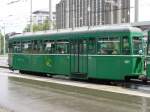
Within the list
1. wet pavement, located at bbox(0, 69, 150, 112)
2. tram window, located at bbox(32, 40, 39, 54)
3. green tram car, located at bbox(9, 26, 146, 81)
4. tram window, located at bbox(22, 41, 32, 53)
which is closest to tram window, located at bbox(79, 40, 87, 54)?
green tram car, located at bbox(9, 26, 146, 81)

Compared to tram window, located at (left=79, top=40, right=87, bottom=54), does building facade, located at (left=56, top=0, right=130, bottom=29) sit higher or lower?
higher

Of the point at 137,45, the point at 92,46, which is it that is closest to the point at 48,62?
the point at 92,46

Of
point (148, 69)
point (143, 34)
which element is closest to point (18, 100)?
point (148, 69)

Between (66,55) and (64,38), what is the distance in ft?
3.68

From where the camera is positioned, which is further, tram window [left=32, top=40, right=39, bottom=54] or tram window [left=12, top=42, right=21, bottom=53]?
tram window [left=12, top=42, right=21, bottom=53]

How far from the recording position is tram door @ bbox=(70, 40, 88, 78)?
22647mm

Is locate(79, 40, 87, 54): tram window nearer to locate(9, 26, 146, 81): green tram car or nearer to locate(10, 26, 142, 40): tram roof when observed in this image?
locate(9, 26, 146, 81): green tram car

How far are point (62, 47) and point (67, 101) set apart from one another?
415 inches

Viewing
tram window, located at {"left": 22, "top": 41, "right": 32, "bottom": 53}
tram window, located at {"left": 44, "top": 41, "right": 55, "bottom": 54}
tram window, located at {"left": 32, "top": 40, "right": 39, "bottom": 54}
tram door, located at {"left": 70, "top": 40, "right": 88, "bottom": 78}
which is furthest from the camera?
tram window, located at {"left": 22, "top": 41, "right": 32, "bottom": 53}

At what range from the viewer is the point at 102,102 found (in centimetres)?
1402

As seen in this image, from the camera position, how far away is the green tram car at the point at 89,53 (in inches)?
792

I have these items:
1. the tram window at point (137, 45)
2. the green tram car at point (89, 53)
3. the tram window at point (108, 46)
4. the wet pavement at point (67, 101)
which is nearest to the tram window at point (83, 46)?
the green tram car at point (89, 53)

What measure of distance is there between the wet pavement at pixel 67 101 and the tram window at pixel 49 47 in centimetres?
765

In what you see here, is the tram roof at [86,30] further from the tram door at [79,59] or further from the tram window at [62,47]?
the tram door at [79,59]
